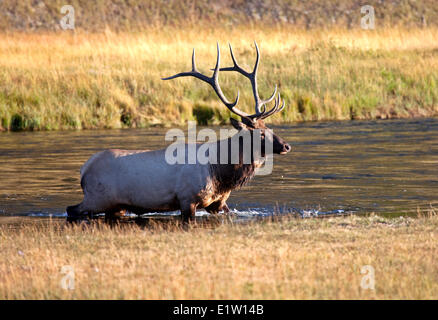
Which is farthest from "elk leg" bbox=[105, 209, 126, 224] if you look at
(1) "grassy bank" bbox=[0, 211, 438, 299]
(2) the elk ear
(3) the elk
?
(2) the elk ear

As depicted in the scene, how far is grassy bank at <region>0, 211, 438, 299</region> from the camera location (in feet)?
23.0

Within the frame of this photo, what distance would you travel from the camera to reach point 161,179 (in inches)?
446

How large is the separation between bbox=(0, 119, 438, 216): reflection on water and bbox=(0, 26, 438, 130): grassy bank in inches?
42.7

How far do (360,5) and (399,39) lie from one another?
30.4 m

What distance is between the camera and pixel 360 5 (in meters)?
62.5

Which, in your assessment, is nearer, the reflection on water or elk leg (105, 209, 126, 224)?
elk leg (105, 209, 126, 224)

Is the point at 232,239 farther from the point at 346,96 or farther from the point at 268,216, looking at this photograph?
the point at 346,96

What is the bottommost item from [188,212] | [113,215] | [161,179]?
[113,215]

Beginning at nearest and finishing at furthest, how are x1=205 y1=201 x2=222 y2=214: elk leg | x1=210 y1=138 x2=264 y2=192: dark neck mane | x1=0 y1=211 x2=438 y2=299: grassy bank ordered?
x1=0 y1=211 x2=438 y2=299: grassy bank < x1=210 y1=138 x2=264 y2=192: dark neck mane < x1=205 y1=201 x2=222 y2=214: elk leg

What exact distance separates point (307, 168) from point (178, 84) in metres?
8.54

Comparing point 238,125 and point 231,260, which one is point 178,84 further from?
point 231,260

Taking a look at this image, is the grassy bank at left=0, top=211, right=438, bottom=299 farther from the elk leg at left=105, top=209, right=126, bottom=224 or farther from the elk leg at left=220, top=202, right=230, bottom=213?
the elk leg at left=220, top=202, right=230, bottom=213

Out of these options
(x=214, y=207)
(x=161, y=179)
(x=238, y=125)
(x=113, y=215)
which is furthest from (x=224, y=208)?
(x=113, y=215)

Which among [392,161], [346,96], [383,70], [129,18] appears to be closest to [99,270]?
[392,161]
